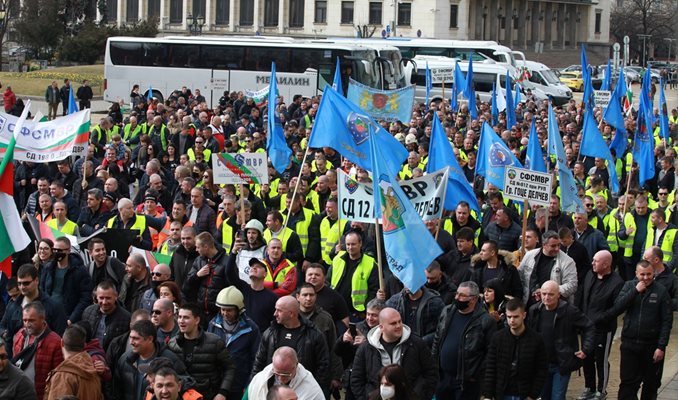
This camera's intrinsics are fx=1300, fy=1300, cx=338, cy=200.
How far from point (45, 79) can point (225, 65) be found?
43.0ft

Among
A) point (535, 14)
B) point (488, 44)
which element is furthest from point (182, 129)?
point (535, 14)

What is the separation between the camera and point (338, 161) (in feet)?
69.4

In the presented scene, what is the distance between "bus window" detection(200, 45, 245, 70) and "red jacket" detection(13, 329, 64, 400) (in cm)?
3450

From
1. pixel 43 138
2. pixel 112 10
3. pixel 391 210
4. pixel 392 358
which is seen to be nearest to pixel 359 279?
pixel 391 210

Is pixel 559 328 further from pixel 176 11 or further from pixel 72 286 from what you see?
pixel 176 11

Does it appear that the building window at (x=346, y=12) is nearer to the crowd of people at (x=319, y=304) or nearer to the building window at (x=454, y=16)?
the building window at (x=454, y=16)

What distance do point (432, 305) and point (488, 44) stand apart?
47001 millimetres

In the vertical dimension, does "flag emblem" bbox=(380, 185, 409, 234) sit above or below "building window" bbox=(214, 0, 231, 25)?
below

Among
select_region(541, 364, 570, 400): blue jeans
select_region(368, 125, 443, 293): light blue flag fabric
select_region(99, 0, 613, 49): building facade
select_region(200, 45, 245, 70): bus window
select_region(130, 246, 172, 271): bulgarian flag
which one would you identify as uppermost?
select_region(99, 0, 613, 49): building facade

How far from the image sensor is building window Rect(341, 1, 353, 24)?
286 ft

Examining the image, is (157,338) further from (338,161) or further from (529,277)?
(338,161)

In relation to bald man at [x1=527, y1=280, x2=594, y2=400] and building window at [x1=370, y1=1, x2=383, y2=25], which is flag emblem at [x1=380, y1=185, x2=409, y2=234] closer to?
bald man at [x1=527, y1=280, x2=594, y2=400]

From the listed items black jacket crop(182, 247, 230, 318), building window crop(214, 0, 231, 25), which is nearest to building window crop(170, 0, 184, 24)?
building window crop(214, 0, 231, 25)

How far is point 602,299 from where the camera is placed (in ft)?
35.7
